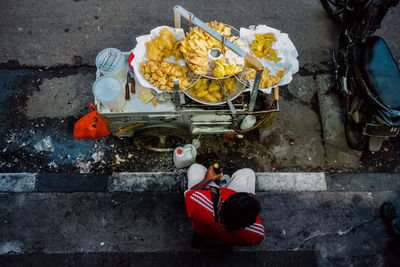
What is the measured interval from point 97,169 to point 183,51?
227 centimetres

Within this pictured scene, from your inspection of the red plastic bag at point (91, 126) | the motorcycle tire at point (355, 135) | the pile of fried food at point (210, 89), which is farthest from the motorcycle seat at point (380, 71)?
the red plastic bag at point (91, 126)

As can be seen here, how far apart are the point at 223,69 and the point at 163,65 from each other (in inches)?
27.8

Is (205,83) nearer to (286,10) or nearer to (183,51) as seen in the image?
(183,51)

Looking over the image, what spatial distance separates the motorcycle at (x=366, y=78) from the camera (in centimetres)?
394

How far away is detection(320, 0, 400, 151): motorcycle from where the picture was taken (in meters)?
3.94

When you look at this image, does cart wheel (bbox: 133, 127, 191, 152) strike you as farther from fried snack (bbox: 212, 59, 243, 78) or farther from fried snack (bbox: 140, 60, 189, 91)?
fried snack (bbox: 212, 59, 243, 78)

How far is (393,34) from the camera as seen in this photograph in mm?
5578

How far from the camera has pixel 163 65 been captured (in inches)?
135

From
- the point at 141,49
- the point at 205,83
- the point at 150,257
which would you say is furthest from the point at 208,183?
the point at 141,49

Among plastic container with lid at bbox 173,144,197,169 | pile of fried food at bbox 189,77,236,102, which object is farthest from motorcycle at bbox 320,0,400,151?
plastic container with lid at bbox 173,144,197,169

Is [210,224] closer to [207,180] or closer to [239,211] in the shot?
[239,211]

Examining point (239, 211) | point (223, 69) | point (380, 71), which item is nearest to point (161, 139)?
point (223, 69)

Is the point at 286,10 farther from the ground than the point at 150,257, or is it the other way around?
the point at 286,10

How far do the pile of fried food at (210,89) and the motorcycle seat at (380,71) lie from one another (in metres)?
1.99
